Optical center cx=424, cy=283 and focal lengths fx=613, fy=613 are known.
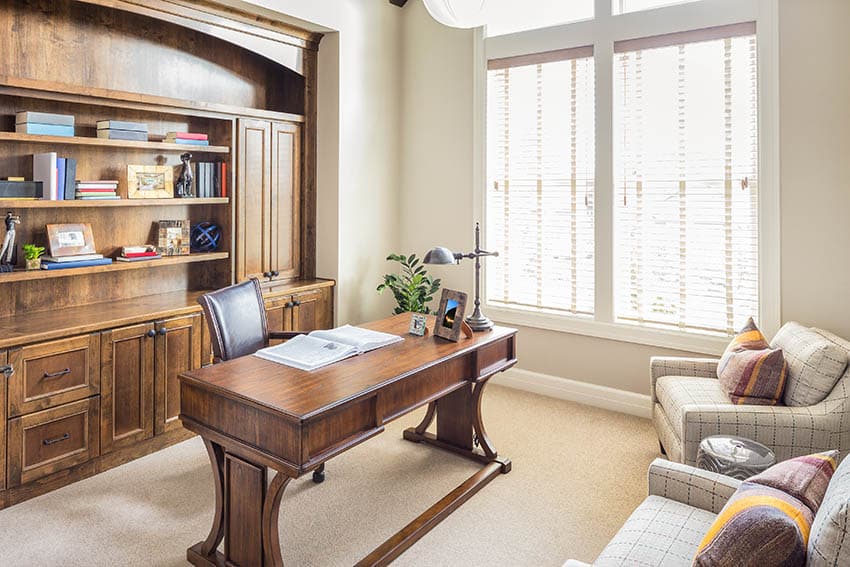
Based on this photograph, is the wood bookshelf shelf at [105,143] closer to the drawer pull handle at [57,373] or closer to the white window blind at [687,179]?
the drawer pull handle at [57,373]

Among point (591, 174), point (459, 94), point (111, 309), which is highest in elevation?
point (459, 94)

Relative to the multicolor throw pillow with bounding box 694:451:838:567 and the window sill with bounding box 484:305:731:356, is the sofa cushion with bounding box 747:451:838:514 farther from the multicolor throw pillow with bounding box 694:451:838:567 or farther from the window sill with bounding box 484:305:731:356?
the window sill with bounding box 484:305:731:356

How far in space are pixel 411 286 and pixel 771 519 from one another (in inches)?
138

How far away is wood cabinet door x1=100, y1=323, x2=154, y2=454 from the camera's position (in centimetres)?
312

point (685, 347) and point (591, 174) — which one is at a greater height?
point (591, 174)

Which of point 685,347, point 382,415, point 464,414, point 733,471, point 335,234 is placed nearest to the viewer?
point 733,471

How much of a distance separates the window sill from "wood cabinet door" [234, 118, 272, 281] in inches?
69.2

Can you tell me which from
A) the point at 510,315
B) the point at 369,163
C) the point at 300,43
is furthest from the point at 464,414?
the point at 300,43

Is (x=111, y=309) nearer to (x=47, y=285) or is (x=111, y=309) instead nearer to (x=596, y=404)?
(x=47, y=285)

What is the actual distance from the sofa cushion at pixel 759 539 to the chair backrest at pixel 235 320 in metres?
2.08

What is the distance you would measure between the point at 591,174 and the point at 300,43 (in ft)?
7.44

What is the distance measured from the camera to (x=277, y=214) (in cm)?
441

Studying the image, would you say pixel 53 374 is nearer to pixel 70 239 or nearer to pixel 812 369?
pixel 70 239

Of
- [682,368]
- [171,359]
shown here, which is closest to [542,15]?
[682,368]
